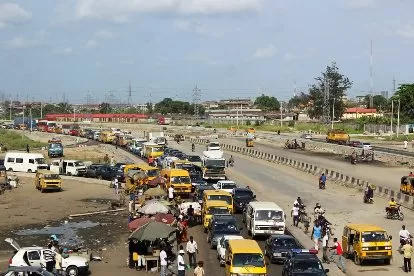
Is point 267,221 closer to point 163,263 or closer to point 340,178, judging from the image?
point 163,263

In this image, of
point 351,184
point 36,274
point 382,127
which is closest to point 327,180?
point 351,184

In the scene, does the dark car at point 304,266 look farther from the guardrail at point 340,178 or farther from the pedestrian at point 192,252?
the guardrail at point 340,178

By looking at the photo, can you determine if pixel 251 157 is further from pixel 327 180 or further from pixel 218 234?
pixel 218 234

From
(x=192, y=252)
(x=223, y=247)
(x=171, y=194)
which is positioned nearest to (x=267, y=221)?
(x=223, y=247)

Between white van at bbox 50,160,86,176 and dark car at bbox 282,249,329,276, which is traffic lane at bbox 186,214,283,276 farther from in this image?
white van at bbox 50,160,86,176

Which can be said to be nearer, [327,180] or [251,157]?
[327,180]

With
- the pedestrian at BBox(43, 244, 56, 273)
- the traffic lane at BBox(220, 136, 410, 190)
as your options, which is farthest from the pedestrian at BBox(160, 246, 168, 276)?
the traffic lane at BBox(220, 136, 410, 190)

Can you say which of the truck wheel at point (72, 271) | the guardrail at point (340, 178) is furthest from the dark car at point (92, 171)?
the truck wheel at point (72, 271)
